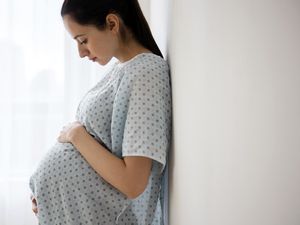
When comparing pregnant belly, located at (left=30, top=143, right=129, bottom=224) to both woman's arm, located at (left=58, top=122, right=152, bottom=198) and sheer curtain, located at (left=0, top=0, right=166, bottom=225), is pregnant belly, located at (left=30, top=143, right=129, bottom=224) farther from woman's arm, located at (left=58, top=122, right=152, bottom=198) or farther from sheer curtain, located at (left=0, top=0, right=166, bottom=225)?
sheer curtain, located at (left=0, top=0, right=166, bottom=225)

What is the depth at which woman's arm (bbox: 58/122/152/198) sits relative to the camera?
1069 millimetres

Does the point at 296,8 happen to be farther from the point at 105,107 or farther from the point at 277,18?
the point at 105,107

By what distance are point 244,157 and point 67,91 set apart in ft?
5.84

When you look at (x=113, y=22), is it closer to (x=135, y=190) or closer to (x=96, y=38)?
(x=96, y=38)

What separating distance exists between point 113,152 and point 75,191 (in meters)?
0.15

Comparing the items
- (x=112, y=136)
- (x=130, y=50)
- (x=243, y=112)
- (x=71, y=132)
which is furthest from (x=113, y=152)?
(x=243, y=112)

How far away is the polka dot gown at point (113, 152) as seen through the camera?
1087 millimetres

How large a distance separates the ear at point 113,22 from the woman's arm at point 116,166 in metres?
0.30

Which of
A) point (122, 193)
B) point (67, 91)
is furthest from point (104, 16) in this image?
point (67, 91)

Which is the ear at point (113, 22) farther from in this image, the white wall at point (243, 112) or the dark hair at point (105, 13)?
the white wall at point (243, 112)

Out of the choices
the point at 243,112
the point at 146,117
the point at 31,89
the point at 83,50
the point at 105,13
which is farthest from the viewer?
the point at 31,89

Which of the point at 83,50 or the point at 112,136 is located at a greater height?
the point at 83,50

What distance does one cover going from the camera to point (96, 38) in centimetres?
121

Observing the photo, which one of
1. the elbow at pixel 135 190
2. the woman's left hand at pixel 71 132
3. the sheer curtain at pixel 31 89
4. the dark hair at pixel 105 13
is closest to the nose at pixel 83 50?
the dark hair at pixel 105 13
